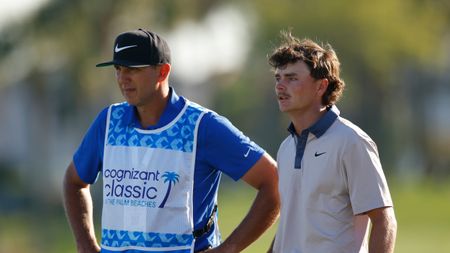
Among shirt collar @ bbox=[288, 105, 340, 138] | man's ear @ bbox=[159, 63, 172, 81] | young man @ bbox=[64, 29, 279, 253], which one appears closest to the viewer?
shirt collar @ bbox=[288, 105, 340, 138]

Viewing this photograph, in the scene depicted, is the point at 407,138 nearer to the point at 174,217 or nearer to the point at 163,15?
the point at 163,15

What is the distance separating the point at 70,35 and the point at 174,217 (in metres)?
32.8

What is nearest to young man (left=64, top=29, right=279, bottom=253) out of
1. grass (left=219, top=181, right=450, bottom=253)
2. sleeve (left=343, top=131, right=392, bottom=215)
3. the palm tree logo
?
the palm tree logo

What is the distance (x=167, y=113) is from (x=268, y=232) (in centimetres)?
1840

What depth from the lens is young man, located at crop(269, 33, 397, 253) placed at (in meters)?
6.02

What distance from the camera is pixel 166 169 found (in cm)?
677

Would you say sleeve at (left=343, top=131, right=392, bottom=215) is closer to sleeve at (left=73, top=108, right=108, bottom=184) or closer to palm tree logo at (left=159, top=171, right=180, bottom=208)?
palm tree logo at (left=159, top=171, right=180, bottom=208)

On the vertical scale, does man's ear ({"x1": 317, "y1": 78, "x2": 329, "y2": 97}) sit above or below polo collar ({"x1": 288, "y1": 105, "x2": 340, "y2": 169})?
above

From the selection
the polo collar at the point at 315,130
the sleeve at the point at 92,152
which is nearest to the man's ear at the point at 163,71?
the sleeve at the point at 92,152

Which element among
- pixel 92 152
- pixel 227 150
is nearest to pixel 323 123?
pixel 227 150

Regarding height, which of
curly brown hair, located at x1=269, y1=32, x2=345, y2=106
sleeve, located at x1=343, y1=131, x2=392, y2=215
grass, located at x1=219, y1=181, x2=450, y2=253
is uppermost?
curly brown hair, located at x1=269, y1=32, x2=345, y2=106

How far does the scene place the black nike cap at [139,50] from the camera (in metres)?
6.77

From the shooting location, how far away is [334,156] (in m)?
6.08

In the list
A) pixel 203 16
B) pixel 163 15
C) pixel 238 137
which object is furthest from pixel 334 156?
pixel 203 16
